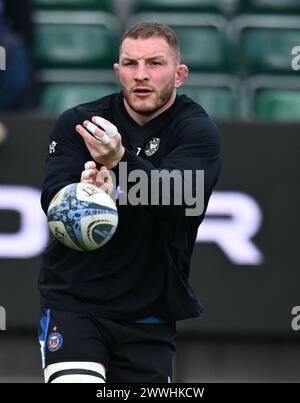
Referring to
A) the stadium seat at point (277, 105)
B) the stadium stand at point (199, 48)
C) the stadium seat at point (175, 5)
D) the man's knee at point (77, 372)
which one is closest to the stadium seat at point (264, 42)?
the stadium stand at point (199, 48)

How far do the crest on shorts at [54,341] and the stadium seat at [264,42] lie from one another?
5016mm

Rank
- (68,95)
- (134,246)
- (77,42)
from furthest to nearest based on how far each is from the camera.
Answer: (77,42), (68,95), (134,246)

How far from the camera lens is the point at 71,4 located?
1032 centimetres

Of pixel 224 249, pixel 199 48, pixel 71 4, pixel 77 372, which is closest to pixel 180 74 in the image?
pixel 77 372

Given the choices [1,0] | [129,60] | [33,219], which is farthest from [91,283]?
[1,0]

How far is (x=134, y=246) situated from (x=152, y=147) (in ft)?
1.54

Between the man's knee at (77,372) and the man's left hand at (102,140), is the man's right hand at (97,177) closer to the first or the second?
the man's left hand at (102,140)

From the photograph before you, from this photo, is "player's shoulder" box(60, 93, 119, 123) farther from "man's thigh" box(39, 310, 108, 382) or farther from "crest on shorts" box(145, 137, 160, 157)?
"man's thigh" box(39, 310, 108, 382)

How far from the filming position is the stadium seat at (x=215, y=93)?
933cm

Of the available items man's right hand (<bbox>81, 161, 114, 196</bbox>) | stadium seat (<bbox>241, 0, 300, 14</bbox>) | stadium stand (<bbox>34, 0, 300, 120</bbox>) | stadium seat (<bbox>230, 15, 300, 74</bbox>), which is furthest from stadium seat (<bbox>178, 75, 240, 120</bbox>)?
man's right hand (<bbox>81, 161, 114, 196</bbox>)

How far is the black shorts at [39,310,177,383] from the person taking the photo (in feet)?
17.3

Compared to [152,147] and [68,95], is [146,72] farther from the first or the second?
[68,95]

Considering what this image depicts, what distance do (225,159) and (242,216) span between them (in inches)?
17.1

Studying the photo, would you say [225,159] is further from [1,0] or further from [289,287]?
[1,0]
